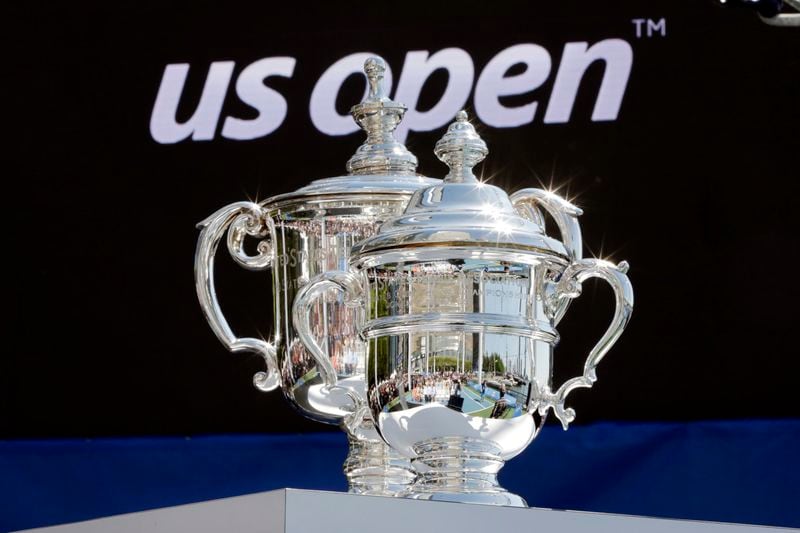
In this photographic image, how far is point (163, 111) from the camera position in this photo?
114 inches

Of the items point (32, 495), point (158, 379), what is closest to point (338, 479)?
point (158, 379)

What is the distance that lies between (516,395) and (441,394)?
7cm

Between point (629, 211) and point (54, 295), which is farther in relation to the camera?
point (54, 295)

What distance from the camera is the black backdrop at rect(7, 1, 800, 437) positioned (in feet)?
8.76

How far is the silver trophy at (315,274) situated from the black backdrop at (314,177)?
1.13 meters

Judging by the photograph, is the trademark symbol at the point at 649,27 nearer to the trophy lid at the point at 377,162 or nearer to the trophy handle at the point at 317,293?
the trophy lid at the point at 377,162

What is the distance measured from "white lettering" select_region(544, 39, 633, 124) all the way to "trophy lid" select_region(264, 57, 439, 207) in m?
1.02

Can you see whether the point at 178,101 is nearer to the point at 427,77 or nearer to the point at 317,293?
the point at 427,77

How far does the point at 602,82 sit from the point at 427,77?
322mm

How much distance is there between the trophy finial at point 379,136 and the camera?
5.59 feet

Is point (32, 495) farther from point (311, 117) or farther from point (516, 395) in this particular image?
point (516, 395)

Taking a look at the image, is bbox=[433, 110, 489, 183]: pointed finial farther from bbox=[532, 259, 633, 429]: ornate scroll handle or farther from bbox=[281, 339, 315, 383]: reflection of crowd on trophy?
bbox=[281, 339, 315, 383]: reflection of crowd on trophy

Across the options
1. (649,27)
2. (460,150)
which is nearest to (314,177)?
(649,27)

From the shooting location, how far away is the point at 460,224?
4.42 ft
